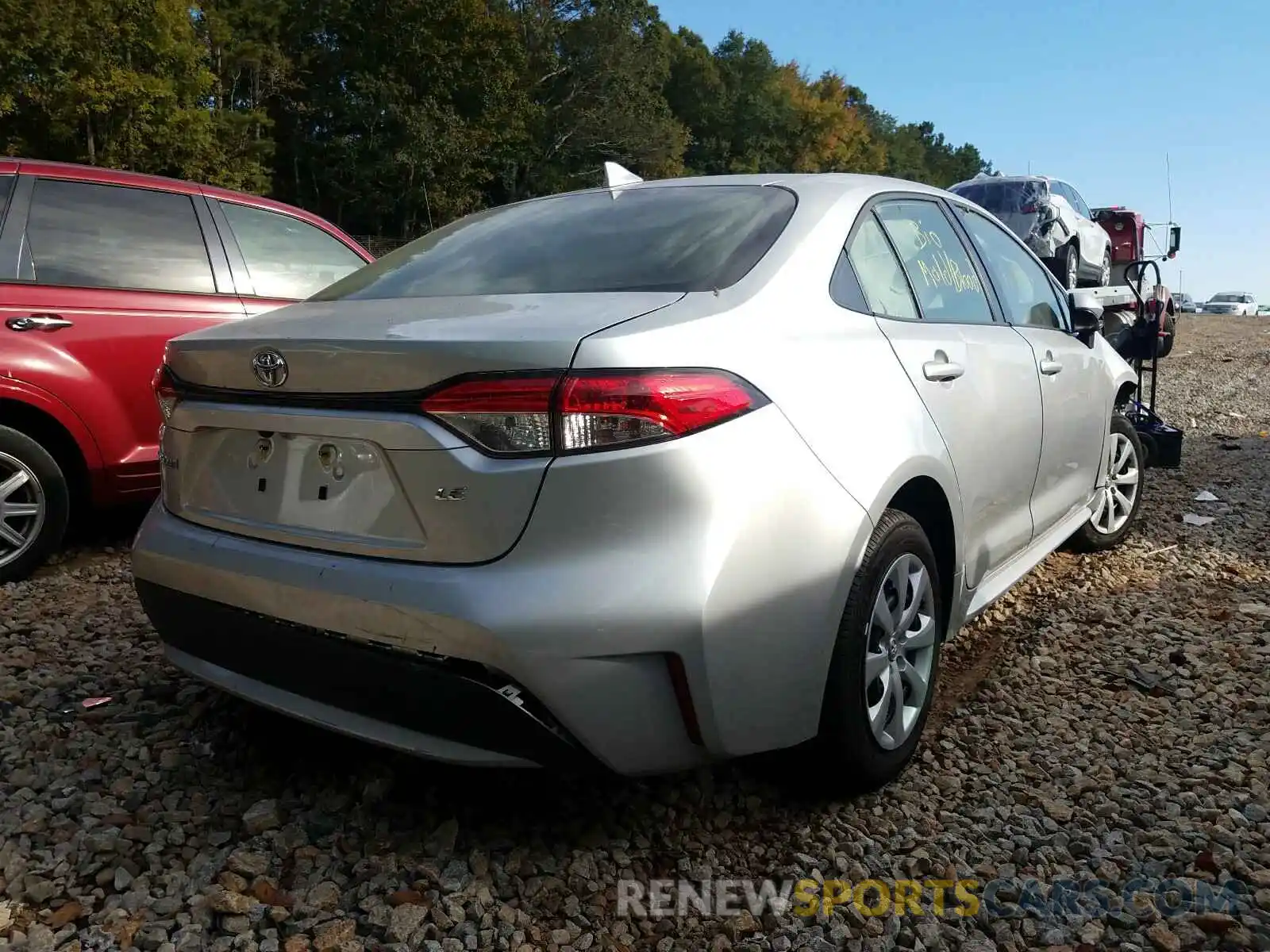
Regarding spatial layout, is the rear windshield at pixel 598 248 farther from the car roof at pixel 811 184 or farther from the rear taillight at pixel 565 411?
the rear taillight at pixel 565 411

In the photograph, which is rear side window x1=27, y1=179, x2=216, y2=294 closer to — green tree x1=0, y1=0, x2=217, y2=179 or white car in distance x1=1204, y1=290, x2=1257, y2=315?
green tree x1=0, y1=0, x2=217, y2=179

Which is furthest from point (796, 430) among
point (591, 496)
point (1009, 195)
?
point (1009, 195)

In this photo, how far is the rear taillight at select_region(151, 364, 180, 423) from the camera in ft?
7.70

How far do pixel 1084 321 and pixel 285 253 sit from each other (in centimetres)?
379

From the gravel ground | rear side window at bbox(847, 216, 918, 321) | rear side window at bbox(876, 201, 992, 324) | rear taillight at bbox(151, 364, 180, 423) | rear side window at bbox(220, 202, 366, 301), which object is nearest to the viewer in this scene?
the gravel ground

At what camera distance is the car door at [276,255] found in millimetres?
4730

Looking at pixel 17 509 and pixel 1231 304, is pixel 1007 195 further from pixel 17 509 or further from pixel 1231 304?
pixel 1231 304

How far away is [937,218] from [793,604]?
180 centimetres

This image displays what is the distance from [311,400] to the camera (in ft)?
6.61

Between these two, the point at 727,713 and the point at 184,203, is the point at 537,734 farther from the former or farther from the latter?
the point at 184,203

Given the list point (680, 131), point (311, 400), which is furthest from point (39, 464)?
point (680, 131)

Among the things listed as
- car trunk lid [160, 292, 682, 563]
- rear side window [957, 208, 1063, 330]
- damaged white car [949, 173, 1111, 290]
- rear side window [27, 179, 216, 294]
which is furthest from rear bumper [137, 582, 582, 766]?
damaged white car [949, 173, 1111, 290]

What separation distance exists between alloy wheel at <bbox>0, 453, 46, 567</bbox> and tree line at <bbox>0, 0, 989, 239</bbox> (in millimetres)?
24337

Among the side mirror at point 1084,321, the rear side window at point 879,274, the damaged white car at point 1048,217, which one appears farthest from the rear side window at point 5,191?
the damaged white car at point 1048,217
